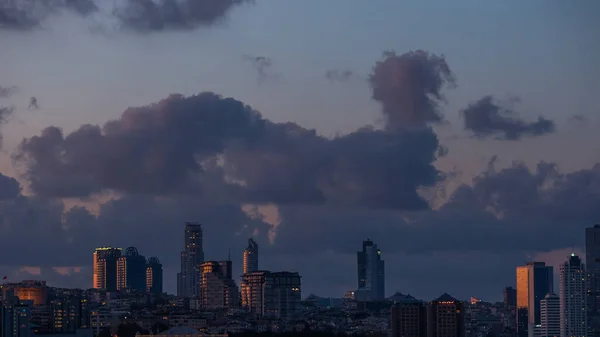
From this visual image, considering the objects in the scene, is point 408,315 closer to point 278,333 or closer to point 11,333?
point 278,333

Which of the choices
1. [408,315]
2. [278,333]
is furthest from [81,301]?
[408,315]

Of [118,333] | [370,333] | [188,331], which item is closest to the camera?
[188,331]

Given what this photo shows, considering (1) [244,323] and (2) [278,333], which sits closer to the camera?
(2) [278,333]

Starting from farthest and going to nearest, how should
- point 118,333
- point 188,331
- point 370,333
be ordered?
point 370,333 < point 118,333 < point 188,331
